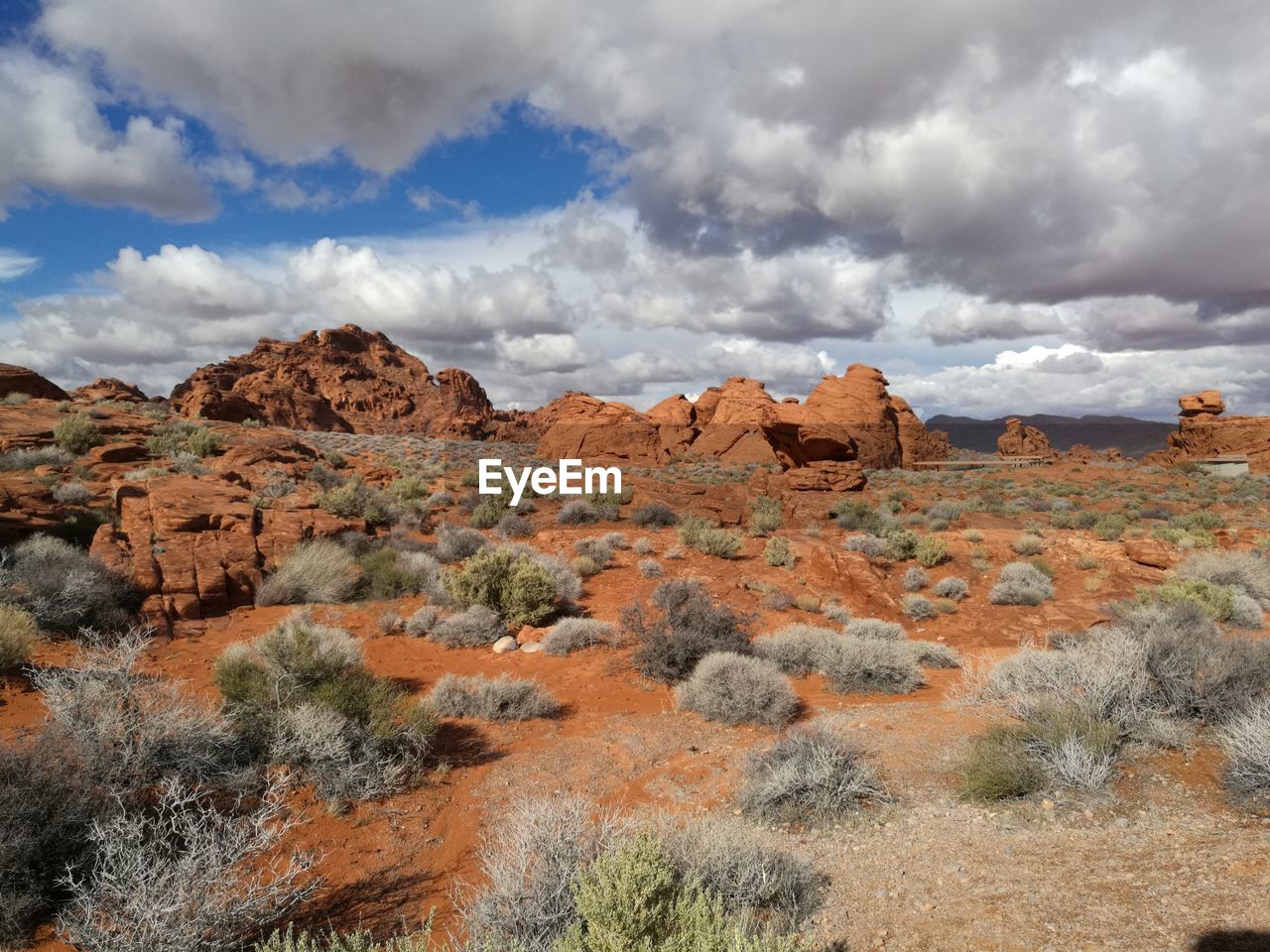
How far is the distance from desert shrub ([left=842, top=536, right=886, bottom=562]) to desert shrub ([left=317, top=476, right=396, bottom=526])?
35.7 ft

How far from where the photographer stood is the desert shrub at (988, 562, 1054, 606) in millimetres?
12191

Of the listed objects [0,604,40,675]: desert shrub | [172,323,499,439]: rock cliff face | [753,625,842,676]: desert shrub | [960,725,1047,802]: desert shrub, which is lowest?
[753,625,842,676]: desert shrub

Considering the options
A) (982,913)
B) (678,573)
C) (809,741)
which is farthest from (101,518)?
(982,913)

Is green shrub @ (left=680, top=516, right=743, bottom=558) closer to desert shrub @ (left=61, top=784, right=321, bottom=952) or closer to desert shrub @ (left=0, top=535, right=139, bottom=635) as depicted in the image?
desert shrub @ (left=0, top=535, right=139, bottom=635)

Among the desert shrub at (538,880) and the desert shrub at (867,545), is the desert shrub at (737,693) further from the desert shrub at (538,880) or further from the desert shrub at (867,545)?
the desert shrub at (867,545)

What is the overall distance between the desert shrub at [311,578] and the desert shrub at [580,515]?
22.8 feet

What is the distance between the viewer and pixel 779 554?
13688mm

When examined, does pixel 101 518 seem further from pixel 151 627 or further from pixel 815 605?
pixel 815 605

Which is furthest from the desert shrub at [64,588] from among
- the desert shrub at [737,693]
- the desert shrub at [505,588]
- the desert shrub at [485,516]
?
the desert shrub at [485,516]

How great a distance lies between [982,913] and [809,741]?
1953 millimetres

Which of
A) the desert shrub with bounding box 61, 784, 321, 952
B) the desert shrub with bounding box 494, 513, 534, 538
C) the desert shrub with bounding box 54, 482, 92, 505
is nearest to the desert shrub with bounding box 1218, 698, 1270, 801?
the desert shrub with bounding box 61, 784, 321, 952

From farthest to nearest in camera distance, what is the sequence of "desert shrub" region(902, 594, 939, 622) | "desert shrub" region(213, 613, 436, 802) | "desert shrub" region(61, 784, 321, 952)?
"desert shrub" region(902, 594, 939, 622) < "desert shrub" region(213, 613, 436, 802) < "desert shrub" region(61, 784, 321, 952)

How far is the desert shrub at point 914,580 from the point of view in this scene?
43.2ft

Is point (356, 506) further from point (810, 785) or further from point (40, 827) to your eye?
point (810, 785)
